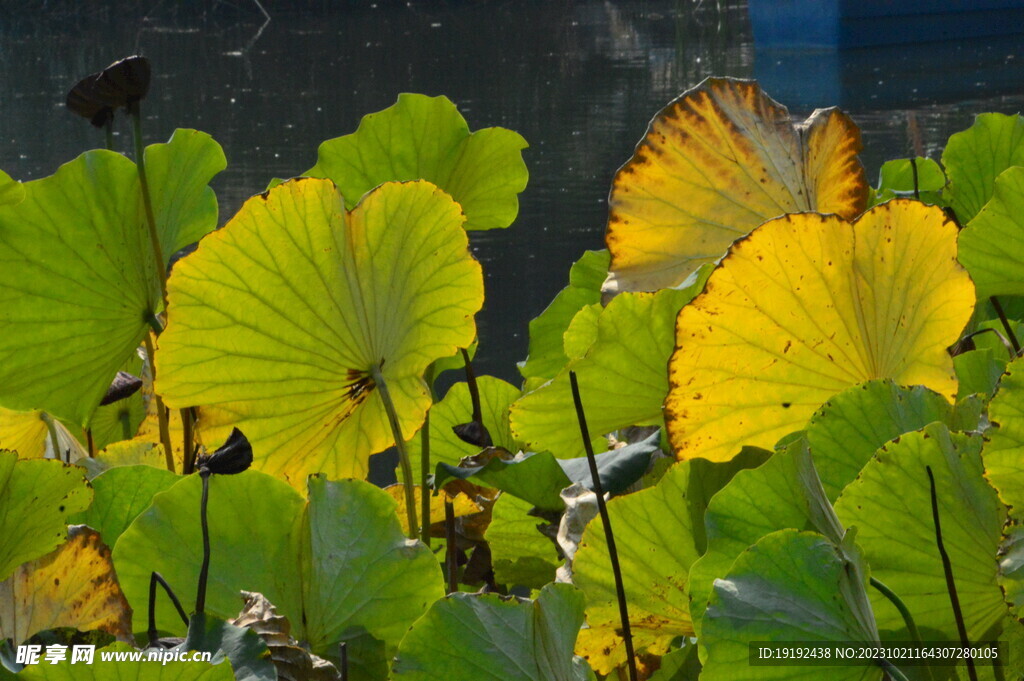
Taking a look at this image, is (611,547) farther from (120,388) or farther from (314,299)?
(120,388)

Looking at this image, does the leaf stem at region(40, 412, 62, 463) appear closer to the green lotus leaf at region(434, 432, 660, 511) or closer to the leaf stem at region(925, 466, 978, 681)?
Result: the green lotus leaf at region(434, 432, 660, 511)

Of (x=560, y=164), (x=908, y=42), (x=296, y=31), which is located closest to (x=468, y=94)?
(x=560, y=164)

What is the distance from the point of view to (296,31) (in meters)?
14.7

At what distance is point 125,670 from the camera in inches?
7.2

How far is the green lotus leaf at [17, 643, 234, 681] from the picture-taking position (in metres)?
0.18

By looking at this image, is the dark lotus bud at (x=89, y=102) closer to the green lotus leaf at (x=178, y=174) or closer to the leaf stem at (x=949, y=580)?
the green lotus leaf at (x=178, y=174)

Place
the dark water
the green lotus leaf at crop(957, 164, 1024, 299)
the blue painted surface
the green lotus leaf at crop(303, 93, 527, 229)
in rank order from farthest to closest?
the blue painted surface, the dark water, the green lotus leaf at crop(303, 93, 527, 229), the green lotus leaf at crop(957, 164, 1024, 299)

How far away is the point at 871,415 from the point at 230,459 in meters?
0.14

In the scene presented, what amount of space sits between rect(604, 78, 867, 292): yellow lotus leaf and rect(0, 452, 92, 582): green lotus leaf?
155 mm

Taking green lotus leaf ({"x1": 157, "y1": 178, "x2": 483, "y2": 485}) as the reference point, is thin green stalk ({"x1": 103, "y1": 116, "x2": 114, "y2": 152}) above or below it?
above

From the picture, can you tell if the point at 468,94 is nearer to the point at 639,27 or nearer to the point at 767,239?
the point at 639,27

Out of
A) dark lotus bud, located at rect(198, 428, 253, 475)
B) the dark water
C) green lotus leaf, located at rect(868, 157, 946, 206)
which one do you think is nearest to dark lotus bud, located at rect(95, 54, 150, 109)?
dark lotus bud, located at rect(198, 428, 253, 475)

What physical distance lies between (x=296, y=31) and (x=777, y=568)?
15.3m

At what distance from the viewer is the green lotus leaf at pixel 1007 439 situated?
21cm
